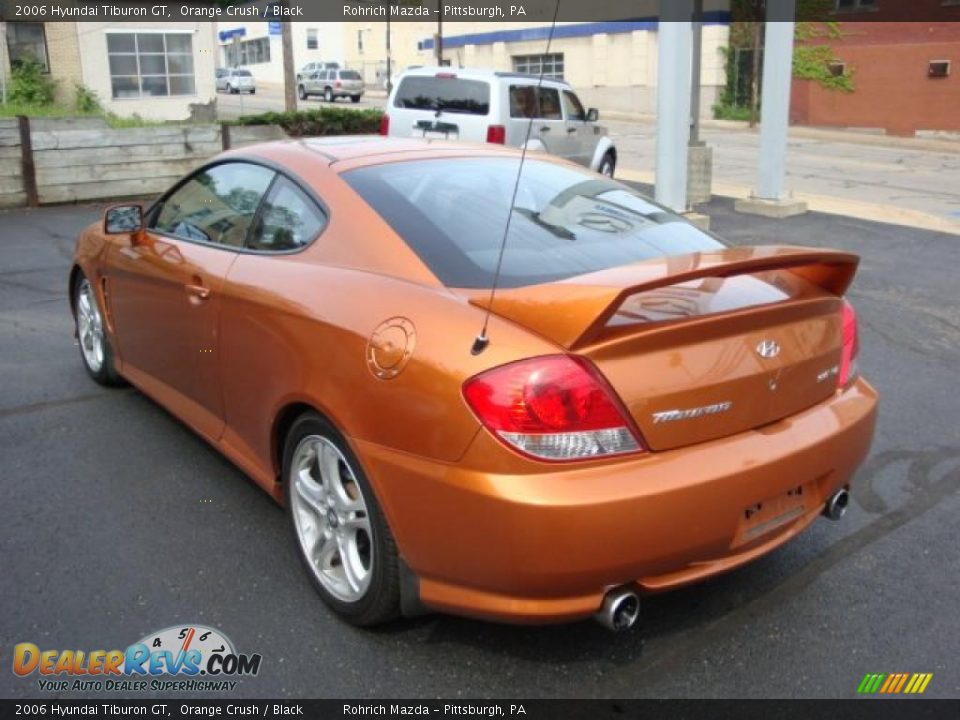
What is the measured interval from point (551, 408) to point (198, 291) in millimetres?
1981

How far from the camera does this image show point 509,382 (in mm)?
2502

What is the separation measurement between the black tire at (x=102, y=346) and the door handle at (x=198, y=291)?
142 cm

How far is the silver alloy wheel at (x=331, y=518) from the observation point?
300 centimetres

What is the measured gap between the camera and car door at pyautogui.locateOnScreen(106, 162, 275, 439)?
384cm

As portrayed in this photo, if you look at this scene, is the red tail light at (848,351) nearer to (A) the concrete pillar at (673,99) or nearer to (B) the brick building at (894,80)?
(A) the concrete pillar at (673,99)

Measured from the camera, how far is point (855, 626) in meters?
3.10

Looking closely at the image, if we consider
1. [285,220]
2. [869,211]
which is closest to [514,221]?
[285,220]

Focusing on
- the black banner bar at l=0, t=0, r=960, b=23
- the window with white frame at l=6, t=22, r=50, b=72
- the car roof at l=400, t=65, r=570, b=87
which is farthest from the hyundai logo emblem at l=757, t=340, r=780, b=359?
the window with white frame at l=6, t=22, r=50, b=72

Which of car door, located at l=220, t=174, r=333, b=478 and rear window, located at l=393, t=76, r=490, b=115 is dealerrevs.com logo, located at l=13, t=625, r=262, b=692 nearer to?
car door, located at l=220, t=174, r=333, b=478

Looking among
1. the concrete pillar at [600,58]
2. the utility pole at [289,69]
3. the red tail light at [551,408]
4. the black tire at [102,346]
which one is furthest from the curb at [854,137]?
the red tail light at [551,408]

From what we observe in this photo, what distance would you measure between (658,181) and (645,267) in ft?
30.3

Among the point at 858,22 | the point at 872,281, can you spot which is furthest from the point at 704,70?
the point at 872,281

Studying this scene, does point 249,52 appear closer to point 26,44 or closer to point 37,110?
point 26,44
